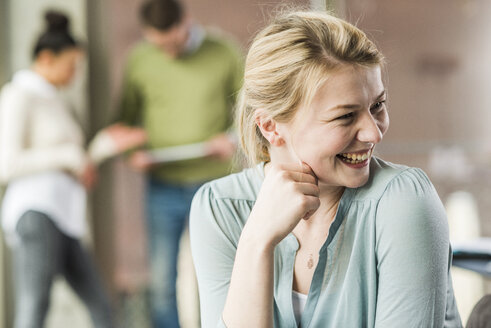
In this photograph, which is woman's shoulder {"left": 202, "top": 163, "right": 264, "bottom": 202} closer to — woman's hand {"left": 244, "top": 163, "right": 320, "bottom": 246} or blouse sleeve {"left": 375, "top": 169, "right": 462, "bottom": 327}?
woman's hand {"left": 244, "top": 163, "right": 320, "bottom": 246}

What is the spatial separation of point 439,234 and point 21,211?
5.90 ft

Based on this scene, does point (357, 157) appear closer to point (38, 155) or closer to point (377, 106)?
point (377, 106)

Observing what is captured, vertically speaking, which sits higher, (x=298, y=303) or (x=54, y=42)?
(x=54, y=42)

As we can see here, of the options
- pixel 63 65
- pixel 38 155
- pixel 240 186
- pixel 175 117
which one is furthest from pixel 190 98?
pixel 240 186

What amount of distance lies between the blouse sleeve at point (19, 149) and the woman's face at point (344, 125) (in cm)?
165

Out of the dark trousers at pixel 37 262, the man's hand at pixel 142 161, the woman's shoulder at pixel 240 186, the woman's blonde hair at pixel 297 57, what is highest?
the woman's blonde hair at pixel 297 57

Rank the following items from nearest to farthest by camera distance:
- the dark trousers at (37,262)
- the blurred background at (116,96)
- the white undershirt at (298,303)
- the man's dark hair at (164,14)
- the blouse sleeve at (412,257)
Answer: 1. the blouse sleeve at (412,257)
2. the white undershirt at (298,303)
3. the dark trousers at (37,262)
4. the man's dark hair at (164,14)
5. the blurred background at (116,96)

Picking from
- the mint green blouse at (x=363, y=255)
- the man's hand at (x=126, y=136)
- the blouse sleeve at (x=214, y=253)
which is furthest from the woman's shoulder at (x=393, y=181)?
the man's hand at (x=126, y=136)

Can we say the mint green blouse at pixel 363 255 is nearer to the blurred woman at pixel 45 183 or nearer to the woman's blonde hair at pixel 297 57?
the woman's blonde hair at pixel 297 57

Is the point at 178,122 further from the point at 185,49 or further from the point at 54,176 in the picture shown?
the point at 54,176

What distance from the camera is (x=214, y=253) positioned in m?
1.01

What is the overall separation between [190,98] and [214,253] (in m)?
1.61

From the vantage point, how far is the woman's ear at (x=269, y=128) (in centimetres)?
97

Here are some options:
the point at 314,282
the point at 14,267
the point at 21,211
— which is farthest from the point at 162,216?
the point at 314,282
